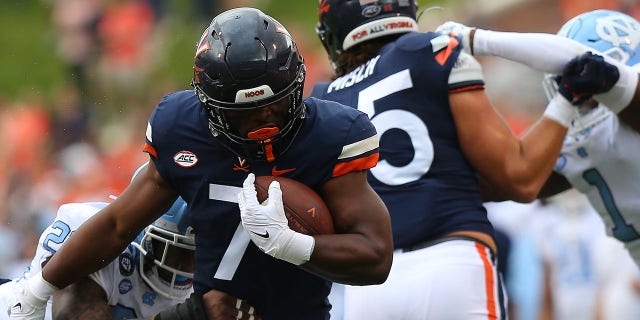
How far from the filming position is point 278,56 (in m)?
3.56

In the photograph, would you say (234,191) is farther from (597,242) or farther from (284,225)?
(597,242)

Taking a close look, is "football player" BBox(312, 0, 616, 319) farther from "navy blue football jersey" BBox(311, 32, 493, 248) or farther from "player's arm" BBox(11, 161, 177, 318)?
"player's arm" BBox(11, 161, 177, 318)

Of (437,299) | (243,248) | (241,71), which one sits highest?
(241,71)

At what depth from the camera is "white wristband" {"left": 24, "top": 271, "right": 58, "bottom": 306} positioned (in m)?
3.95

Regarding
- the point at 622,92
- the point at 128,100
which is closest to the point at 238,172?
the point at 622,92

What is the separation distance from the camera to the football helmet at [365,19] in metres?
4.72

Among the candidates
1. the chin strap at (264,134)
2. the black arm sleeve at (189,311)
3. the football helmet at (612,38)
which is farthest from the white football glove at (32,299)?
the football helmet at (612,38)

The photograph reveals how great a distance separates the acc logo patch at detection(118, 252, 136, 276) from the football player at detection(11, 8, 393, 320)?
1.23 feet

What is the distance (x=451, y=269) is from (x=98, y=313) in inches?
Answer: 52.1

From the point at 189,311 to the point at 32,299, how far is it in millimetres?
618

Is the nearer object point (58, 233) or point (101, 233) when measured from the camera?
point (101, 233)

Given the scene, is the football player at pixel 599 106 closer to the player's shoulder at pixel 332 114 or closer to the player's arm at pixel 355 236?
the player's shoulder at pixel 332 114

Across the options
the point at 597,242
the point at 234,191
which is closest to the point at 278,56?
the point at 234,191

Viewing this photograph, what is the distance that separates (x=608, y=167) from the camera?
16.5 feet
